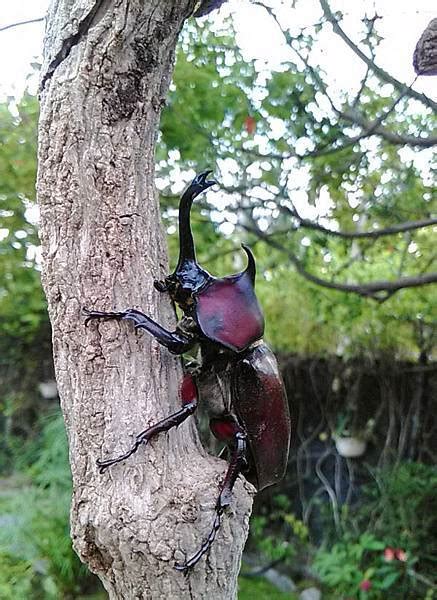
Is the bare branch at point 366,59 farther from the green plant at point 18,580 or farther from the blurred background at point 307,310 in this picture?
the green plant at point 18,580

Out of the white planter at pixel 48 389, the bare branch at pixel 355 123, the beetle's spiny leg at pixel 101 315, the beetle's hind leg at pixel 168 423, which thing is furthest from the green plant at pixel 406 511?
the beetle's spiny leg at pixel 101 315

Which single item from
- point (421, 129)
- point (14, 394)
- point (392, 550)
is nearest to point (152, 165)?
point (421, 129)

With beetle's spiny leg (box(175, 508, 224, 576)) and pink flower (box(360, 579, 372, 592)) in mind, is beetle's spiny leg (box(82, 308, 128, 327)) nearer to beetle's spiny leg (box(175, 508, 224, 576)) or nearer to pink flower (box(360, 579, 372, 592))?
beetle's spiny leg (box(175, 508, 224, 576))

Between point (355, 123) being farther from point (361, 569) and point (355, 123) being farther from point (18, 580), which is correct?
point (361, 569)

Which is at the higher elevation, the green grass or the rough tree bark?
the rough tree bark

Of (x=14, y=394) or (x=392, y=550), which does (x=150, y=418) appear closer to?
(x=392, y=550)

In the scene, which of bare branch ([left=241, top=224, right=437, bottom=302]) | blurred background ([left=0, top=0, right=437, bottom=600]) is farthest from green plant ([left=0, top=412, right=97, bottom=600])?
bare branch ([left=241, top=224, right=437, bottom=302])
